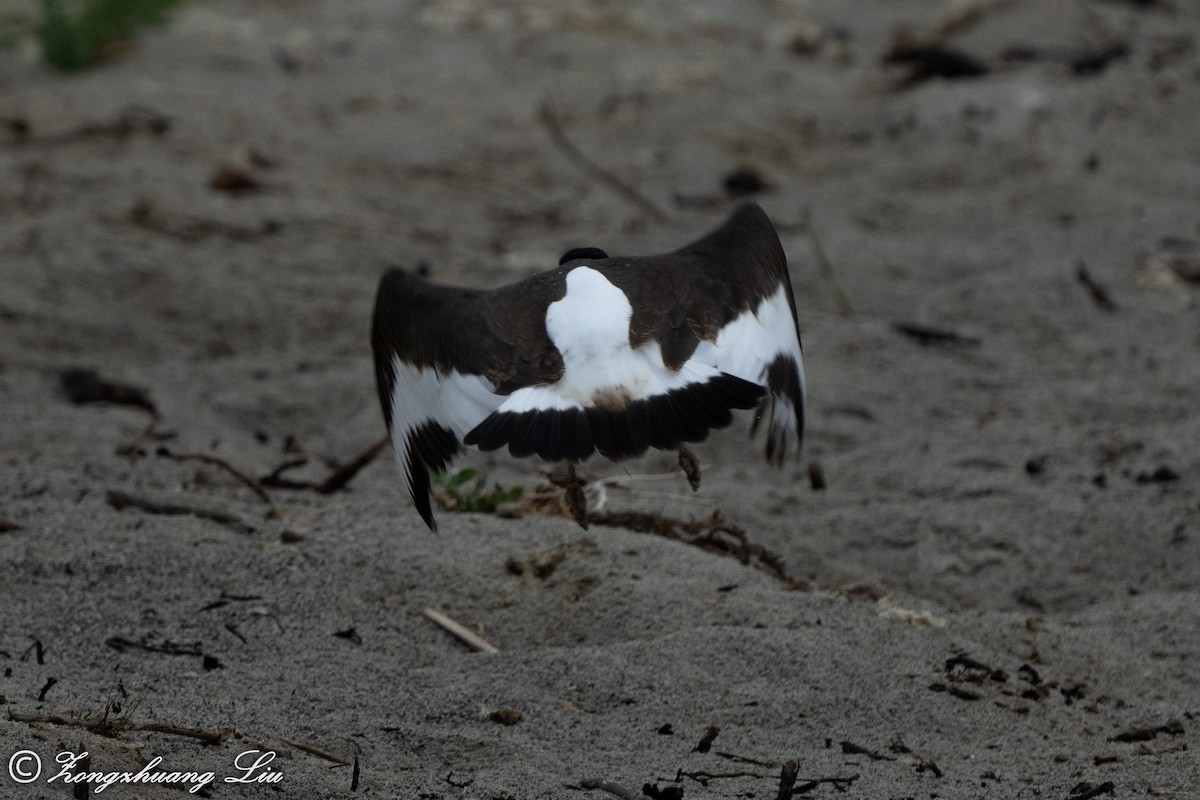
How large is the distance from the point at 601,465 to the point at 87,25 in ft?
20.2

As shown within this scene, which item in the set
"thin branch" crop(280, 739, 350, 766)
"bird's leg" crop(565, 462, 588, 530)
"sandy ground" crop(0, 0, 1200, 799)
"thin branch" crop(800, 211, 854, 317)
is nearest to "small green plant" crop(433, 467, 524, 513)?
"sandy ground" crop(0, 0, 1200, 799)

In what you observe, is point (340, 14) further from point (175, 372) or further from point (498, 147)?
point (175, 372)

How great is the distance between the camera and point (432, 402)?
352cm

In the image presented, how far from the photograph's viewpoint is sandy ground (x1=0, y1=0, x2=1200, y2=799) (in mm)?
2980

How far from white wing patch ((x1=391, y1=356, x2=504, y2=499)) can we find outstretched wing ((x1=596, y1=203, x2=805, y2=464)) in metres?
0.39

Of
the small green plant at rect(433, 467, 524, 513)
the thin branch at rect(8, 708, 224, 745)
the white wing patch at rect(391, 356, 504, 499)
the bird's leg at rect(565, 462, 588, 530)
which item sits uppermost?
the white wing patch at rect(391, 356, 504, 499)

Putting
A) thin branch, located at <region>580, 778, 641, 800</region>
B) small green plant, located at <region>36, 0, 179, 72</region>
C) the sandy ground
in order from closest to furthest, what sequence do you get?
thin branch, located at <region>580, 778, 641, 800</region> → the sandy ground → small green plant, located at <region>36, 0, 179, 72</region>

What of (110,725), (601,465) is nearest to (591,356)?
(110,725)

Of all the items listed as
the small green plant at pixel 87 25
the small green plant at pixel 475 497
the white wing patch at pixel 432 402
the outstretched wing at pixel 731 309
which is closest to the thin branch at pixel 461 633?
the white wing patch at pixel 432 402

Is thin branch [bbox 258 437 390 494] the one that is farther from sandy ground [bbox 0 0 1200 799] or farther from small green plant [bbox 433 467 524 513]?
small green plant [bbox 433 467 524 513]

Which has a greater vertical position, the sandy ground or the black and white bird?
the black and white bird

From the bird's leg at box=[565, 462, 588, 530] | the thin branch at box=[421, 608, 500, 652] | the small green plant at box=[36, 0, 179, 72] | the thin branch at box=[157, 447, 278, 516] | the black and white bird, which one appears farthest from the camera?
the small green plant at box=[36, 0, 179, 72]

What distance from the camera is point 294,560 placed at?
358 cm

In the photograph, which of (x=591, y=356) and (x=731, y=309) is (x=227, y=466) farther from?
(x=731, y=309)
